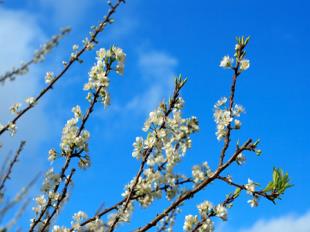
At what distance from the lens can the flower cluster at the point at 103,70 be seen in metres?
5.34

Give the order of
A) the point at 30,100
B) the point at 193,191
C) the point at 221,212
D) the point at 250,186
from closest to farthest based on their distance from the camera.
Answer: the point at 193,191 < the point at 250,186 < the point at 221,212 < the point at 30,100

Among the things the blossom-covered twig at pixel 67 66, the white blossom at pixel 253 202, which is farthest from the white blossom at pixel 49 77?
the white blossom at pixel 253 202

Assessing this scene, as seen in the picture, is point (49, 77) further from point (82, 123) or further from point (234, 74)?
point (234, 74)

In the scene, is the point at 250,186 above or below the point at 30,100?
below

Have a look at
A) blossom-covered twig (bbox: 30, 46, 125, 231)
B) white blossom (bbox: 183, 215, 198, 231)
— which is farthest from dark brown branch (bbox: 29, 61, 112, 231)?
white blossom (bbox: 183, 215, 198, 231)

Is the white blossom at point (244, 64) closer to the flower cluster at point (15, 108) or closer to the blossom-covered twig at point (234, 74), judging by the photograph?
the blossom-covered twig at point (234, 74)

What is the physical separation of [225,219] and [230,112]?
1.06 metres

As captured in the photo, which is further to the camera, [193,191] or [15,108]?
[15,108]

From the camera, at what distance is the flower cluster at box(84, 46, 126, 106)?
534 centimetres

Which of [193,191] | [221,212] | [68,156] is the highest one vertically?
[68,156]

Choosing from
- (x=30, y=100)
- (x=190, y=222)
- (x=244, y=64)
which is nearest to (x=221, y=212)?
(x=190, y=222)

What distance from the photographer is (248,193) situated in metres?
4.52

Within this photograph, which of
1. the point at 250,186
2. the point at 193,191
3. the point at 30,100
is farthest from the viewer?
the point at 30,100

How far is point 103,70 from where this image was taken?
212 inches
